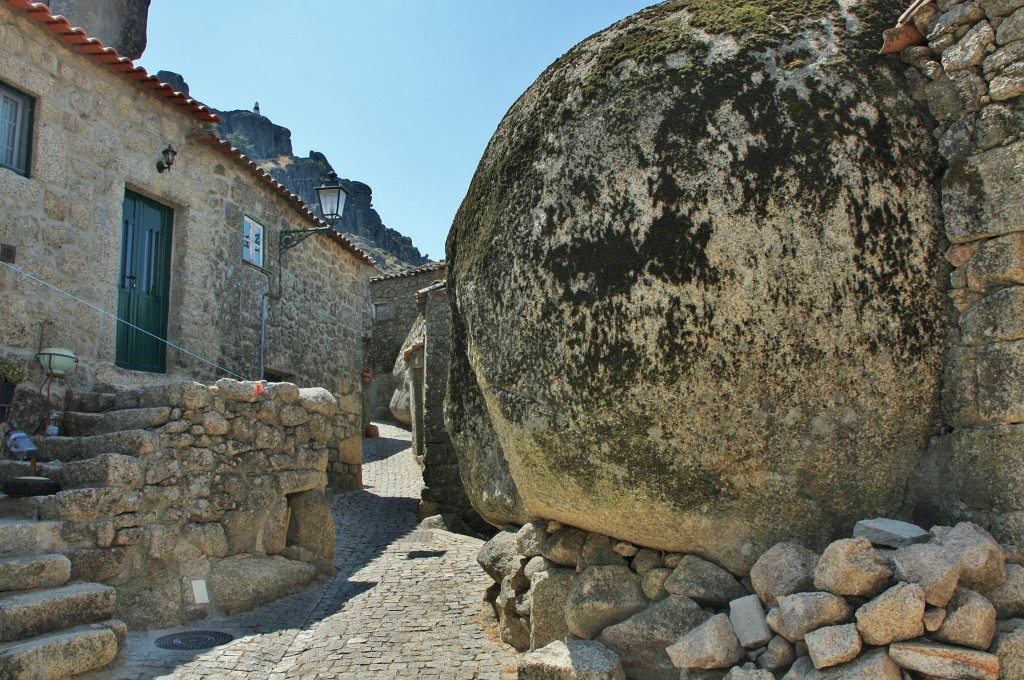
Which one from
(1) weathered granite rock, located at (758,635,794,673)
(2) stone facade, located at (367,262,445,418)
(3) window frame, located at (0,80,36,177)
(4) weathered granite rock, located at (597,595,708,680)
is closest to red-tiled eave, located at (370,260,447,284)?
(2) stone facade, located at (367,262,445,418)

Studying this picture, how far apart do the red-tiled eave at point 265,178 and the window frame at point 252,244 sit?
0.51m

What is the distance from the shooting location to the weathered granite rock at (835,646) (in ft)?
8.02

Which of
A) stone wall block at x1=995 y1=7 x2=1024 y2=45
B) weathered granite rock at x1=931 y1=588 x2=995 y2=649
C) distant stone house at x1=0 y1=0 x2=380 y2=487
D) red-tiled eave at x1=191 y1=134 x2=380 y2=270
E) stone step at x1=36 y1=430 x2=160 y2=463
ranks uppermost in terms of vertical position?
red-tiled eave at x1=191 y1=134 x2=380 y2=270

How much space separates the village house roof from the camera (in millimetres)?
6262

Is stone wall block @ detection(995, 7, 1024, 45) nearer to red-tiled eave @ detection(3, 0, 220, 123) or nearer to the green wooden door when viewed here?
red-tiled eave @ detection(3, 0, 220, 123)

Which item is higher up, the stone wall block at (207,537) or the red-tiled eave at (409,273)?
the red-tiled eave at (409,273)

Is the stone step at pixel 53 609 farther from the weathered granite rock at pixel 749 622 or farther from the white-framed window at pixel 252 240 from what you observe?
the white-framed window at pixel 252 240

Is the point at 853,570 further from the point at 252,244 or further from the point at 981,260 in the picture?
the point at 252,244

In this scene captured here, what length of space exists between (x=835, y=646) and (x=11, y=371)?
5525 millimetres

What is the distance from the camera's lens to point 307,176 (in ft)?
194

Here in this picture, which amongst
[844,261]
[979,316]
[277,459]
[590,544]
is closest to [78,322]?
[277,459]

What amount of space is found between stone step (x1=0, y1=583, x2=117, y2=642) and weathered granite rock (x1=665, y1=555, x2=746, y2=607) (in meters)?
3.06

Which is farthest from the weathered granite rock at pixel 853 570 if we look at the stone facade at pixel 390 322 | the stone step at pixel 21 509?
the stone facade at pixel 390 322

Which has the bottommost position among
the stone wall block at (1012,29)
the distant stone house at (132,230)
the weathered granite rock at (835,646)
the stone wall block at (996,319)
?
the weathered granite rock at (835,646)
